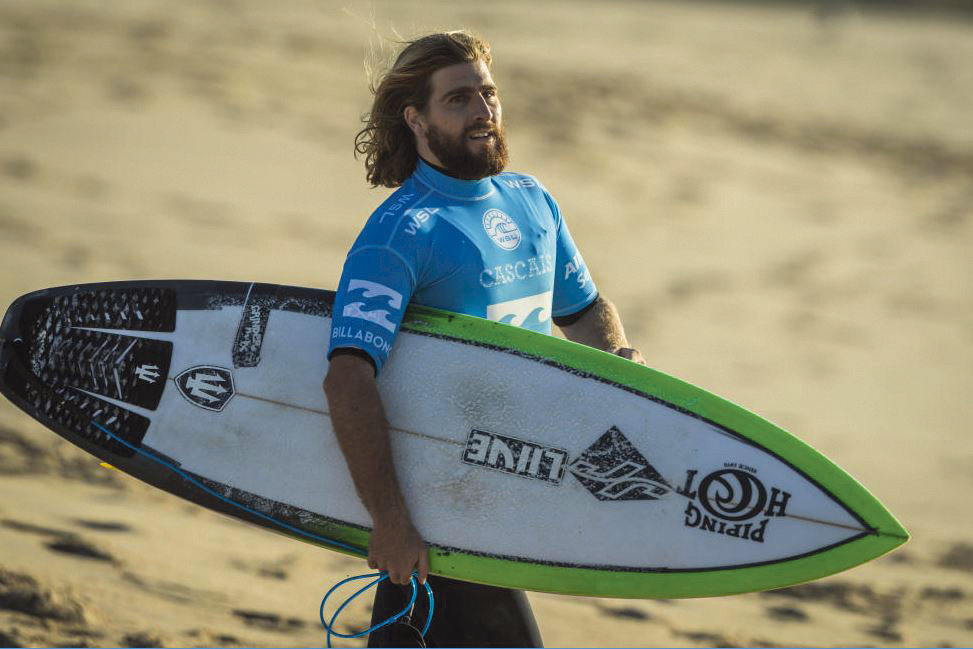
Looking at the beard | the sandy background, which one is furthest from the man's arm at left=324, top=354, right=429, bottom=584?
the sandy background

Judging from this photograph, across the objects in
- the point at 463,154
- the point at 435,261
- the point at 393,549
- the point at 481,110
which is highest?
the point at 481,110

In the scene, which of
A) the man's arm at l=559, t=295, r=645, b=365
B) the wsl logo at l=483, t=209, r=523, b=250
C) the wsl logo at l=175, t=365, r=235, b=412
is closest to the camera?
the wsl logo at l=483, t=209, r=523, b=250

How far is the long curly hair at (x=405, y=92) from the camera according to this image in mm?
2635

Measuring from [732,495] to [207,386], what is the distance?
136cm

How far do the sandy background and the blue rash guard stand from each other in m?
0.52

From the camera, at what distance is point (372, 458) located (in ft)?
7.94

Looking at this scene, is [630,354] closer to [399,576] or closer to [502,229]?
[502,229]

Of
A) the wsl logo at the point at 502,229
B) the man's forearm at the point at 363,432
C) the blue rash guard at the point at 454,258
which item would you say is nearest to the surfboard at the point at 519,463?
the blue rash guard at the point at 454,258

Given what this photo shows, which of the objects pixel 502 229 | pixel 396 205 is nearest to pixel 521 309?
pixel 502 229

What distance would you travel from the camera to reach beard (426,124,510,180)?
2.61 m

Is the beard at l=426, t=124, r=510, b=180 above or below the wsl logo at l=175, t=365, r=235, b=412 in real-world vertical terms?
above

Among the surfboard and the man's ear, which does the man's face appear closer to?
the man's ear

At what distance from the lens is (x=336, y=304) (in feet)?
8.07

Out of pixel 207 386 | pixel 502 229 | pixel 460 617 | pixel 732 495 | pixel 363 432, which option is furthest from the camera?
pixel 207 386
